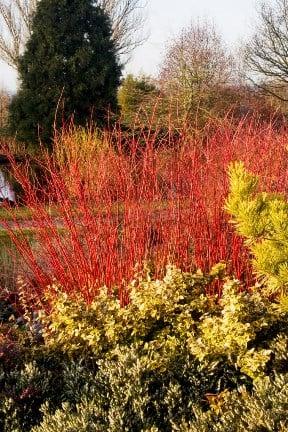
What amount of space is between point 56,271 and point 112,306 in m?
0.99

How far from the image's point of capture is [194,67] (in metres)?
15.4

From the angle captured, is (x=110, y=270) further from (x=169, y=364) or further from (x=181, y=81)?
(x=181, y=81)

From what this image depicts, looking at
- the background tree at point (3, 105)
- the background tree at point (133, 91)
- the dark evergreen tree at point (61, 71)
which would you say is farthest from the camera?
the background tree at point (3, 105)

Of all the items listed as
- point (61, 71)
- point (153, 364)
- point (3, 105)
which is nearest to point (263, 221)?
point (153, 364)

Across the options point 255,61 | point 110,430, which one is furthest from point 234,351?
point 255,61

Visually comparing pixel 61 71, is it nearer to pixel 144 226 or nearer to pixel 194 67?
pixel 194 67

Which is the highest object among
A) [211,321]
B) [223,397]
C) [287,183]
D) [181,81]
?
[181,81]

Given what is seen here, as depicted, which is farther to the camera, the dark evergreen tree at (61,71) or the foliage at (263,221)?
the dark evergreen tree at (61,71)

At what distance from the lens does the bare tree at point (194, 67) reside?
48.1 ft

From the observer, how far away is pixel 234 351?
284cm

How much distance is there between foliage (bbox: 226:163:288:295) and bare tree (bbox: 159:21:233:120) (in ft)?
39.2

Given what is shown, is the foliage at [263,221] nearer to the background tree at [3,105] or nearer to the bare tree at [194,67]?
the bare tree at [194,67]

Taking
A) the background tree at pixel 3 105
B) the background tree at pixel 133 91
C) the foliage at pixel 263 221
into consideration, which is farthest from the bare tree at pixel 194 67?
the foliage at pixel 263 221

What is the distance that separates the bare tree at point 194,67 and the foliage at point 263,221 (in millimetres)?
11953
